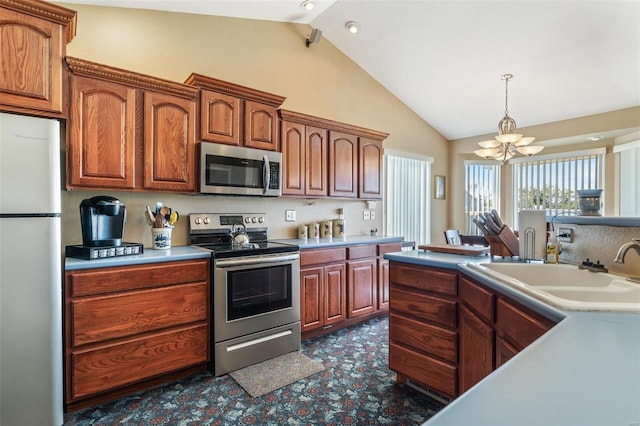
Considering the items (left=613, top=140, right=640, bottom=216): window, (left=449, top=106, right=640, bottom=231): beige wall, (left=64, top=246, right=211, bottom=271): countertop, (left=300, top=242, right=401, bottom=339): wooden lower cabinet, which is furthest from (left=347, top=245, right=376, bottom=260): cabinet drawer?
(left=613, top=140, right=640, bottom=216): window

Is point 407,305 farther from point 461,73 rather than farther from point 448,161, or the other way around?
point 448,161

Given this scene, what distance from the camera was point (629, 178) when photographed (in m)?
4.21

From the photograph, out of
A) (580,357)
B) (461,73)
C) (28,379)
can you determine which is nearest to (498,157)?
(461,73)

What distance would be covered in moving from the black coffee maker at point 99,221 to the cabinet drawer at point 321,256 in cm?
Answer: 148

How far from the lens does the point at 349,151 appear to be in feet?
12.4

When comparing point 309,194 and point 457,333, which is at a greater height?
point 309,194

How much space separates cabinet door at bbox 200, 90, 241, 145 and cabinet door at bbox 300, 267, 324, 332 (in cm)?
138

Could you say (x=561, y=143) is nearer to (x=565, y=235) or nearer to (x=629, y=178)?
(x=629, y=178)

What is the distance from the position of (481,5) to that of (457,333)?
117 inches

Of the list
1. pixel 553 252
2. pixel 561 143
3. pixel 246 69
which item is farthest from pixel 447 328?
pixel 561 143

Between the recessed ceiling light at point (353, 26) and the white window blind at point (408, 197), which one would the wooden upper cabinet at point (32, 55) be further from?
the white window blind at point (408, 197)

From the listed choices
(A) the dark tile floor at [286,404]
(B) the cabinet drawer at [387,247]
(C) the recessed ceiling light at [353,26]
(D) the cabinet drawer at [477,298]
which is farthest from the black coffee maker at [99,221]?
(C) the recessed ceiling light at [353,26]

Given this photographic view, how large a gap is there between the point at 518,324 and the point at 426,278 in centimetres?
79

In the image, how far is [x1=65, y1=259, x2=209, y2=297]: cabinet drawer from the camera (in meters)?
1.94
